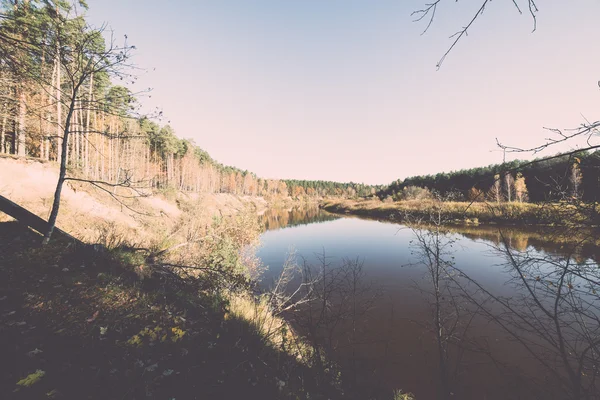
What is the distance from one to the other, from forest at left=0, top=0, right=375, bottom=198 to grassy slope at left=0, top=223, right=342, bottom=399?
7.74ft

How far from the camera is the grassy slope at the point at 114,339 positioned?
337 centimetres

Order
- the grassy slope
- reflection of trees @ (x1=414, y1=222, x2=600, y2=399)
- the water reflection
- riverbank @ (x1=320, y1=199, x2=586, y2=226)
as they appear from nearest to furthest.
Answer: reflection of trees @ (x1=414, y1=222, x2=600, y2=399) → riverbank @ (x1=320, y1=199, x2=586, y2=226) → the grassy slope → the water reflection

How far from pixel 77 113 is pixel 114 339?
22.0 metres

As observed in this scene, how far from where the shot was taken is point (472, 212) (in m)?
31.8

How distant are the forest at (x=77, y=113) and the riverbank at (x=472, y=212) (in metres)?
5.46

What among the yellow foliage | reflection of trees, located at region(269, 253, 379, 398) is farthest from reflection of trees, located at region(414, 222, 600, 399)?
the yellow foliage

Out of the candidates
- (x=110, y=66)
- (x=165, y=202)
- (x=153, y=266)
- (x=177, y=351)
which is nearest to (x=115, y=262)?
(x=153, y=266)

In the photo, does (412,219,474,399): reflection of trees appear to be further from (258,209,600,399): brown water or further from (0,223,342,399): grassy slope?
(0,223,342,399): grassy slope

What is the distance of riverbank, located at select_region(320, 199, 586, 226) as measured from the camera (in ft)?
8.98

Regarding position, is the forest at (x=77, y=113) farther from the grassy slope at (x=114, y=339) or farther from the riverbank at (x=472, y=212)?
the riverbank at (x=472, y=212)

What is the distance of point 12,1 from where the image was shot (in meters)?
3.62

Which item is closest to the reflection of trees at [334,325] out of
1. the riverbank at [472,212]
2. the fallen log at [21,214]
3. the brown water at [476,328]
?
the brown water at [476,328]

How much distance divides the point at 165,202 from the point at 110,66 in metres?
25.1

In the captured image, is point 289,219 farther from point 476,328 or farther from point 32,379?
point 32,379
